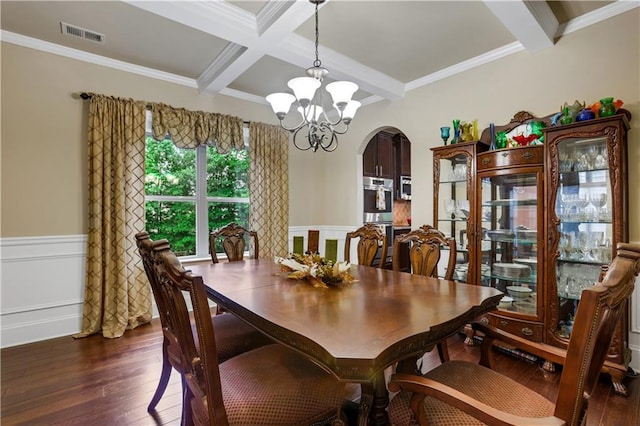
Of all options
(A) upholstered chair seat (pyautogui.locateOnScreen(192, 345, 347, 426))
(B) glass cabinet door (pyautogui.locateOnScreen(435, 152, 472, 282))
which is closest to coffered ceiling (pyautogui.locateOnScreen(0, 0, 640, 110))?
(B) glass cabinet door (pyautogui.locateOnScreen(435, 152, 472, 282))

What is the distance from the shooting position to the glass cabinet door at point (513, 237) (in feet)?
8.84

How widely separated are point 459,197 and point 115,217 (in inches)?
134

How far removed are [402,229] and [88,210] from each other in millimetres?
4428

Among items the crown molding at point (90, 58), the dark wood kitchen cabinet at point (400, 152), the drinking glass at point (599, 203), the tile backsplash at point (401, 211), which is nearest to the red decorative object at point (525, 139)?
the drinking glass at point (599, 203)

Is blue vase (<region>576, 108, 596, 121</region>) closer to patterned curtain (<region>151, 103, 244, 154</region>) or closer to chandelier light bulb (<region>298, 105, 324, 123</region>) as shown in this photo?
chandelier light bulb (<region>298, 105, 324, 123</region>)

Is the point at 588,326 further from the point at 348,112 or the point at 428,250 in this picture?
the point at 348,112

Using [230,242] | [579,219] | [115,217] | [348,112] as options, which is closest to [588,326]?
[348,112]

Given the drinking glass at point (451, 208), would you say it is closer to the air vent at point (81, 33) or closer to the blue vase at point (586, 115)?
the blue vase at point (586, 115)

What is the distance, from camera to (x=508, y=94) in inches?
121

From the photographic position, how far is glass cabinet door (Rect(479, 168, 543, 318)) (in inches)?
106

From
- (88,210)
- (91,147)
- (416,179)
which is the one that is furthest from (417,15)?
(88,210)

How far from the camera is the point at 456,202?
325 centimetres

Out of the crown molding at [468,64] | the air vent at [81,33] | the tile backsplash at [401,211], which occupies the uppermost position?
the air vent at [81,33]

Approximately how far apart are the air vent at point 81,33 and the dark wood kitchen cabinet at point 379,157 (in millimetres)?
3301
